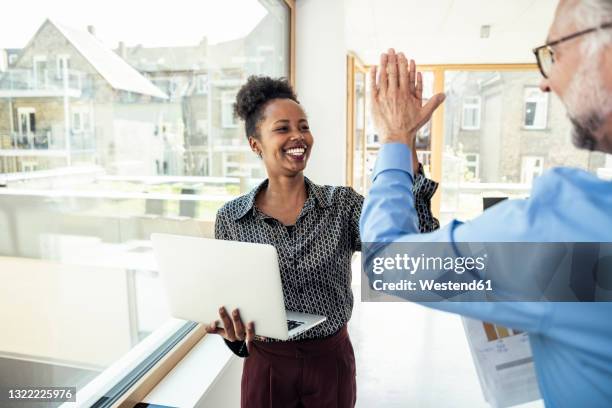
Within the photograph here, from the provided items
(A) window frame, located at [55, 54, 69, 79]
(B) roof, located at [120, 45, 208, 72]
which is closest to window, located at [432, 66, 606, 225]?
(B) roof, located at [120, 45, 208, 72]

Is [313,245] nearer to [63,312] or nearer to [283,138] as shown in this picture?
[283,138]

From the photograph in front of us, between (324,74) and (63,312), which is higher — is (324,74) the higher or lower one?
the higher one

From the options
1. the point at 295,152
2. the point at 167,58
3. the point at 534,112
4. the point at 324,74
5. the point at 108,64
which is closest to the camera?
the point at 295,152

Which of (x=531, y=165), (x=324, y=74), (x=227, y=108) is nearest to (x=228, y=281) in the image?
(x=227, y=108)

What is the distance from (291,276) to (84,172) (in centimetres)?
76

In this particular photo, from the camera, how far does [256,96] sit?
A: 162 centimetres

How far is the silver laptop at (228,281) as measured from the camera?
1.10 m

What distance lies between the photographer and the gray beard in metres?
0.61

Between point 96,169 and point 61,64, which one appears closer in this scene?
point 61,64

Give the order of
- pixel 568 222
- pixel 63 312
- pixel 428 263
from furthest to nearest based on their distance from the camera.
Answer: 1. pixel 63 312
2. pixel 428 263
3. pixel 568 222

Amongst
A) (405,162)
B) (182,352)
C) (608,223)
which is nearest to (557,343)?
(608,223)

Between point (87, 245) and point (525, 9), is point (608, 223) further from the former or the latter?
point (525, 9)

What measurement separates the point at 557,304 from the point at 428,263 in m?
0.17

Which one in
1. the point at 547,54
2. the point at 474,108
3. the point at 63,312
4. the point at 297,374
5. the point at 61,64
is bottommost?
the point at 297,374
